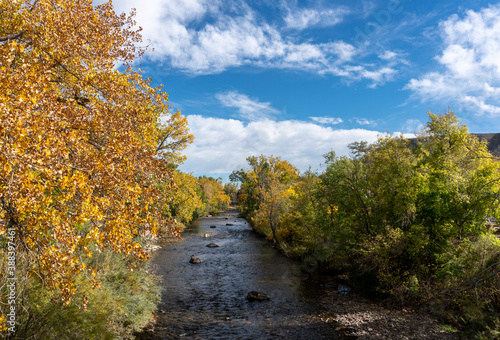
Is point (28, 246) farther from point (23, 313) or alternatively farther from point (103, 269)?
point (103, 269)

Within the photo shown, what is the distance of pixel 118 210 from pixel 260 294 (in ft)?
45.1

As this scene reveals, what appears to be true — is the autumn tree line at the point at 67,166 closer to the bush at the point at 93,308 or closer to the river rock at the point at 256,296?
the bush at the point at 93,308

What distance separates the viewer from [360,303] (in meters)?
17.2

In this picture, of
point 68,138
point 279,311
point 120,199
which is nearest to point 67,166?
point 68,138

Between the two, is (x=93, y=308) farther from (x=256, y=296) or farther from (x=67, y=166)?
(x=256, y=296)

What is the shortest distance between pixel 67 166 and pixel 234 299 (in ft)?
50.2

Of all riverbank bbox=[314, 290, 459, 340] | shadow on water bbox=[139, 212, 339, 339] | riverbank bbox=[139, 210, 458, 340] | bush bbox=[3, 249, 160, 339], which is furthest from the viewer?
shadow on water bbox=[139, 212, 339, 339]

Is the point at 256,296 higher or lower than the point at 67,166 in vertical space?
lower

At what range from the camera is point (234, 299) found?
60.7ft

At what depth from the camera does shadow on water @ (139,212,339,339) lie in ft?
45.5

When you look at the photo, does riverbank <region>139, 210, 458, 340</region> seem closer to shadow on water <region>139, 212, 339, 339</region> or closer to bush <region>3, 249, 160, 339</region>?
shadow on water <region>139, 212, 339, 339</region>

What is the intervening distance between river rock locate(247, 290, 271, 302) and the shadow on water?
45 cm

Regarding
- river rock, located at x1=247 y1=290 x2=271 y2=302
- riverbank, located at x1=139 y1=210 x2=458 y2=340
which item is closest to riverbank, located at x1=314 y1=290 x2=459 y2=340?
riverbank, located at x1=139 y1=210 x2=458 y2=340

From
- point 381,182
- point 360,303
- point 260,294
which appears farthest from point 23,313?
point 381,182
